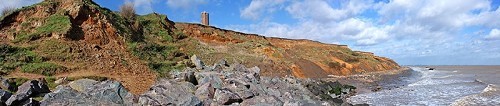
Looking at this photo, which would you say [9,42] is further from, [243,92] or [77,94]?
[243,92]

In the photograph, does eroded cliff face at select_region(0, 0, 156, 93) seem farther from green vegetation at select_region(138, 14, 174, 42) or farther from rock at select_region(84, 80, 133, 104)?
green vegetation at select_region(138, 14, 174, 42)

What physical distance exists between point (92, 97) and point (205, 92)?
311 cm

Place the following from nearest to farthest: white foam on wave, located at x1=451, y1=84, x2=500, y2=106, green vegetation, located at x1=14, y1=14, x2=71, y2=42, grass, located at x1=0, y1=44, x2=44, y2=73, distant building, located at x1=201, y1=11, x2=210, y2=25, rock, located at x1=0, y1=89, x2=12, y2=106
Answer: rock, located at x1=0, y1=89, x2=12, y2=106
grass, located at x1=0, y1=44, x2=44, y2=73
white foam on wave, located at x1=451, y1=84, x2=500, y2=106
green vegetation, located at x1=14, y1=14, x2=71, y2=42
distant building, located at x1=201, y1=11, x2=210, y2=25

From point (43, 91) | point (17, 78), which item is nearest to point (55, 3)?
point (17, 78)

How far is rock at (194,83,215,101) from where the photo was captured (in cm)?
1209

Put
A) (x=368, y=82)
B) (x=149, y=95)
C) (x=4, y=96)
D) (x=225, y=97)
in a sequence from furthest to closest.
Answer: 1. (x=368, y=82)
2. (x=225, y=97)
3. (x=149, y=95)
4. (x=4, y=96)

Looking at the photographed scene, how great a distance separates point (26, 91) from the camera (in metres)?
10.7

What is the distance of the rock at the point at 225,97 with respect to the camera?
11719 mm

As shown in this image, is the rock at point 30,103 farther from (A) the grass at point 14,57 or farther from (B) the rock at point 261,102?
(A) the grass at point 14,57

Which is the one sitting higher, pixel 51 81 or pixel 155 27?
pixel 155 27

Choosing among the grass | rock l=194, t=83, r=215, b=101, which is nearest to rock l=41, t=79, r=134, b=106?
rock l=194, t=83, r=215, b=101

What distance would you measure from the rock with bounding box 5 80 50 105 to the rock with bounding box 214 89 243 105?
4.85 meters

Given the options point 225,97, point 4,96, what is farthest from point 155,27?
point 4,96

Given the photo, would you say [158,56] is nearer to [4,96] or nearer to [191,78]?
[191,78]
